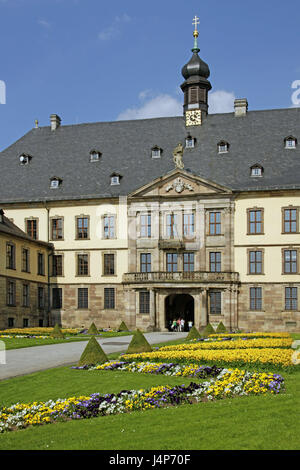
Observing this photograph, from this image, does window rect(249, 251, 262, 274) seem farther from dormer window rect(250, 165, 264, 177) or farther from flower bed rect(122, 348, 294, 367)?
flower bed rect(122, 348, 294, 367)

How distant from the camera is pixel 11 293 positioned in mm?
51750

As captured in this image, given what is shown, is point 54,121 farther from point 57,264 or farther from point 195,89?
point 57,264

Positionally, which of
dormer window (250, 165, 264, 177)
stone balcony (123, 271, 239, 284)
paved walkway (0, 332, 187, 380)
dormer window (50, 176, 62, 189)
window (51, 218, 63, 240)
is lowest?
paved walkway (0, 332, 187, 380)

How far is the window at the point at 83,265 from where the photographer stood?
2293 inches

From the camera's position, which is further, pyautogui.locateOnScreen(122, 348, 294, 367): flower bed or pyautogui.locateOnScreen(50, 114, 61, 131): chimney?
pyautogui.locateOnScreen(50, 114, 61, 131): chimney

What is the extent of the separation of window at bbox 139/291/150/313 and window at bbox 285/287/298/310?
12.6 metres

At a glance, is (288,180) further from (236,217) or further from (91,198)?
(91,198)

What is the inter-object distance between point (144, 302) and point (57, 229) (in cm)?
1182

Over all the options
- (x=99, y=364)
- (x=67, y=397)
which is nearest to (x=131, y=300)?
(x=99, y=364)

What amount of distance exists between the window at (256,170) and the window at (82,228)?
1665cm

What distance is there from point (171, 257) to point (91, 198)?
9786 millimetres

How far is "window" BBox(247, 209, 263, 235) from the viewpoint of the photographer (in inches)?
2117

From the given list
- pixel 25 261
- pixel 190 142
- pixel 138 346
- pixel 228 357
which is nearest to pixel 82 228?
pixel 25 261

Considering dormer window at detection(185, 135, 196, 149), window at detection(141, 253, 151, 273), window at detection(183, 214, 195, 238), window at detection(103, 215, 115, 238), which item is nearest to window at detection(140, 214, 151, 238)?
window at detection(141, 253, 151, 273)
